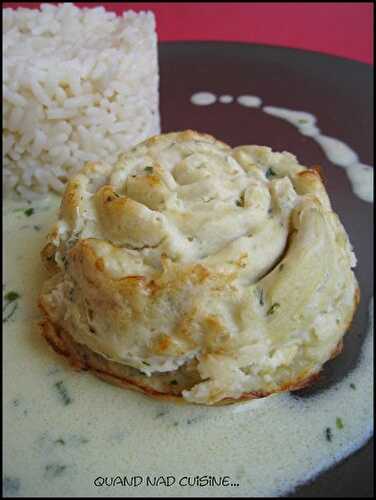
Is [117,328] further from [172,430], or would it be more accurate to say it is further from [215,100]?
[215,100]

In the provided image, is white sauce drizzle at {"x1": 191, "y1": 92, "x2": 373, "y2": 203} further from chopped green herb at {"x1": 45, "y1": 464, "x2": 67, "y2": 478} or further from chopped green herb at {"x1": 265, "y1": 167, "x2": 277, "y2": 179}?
chopped green herb at {"x1": 45, "y1": 464, "x2": 67, "y2": 478}

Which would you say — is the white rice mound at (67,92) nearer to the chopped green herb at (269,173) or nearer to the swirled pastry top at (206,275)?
the swirled pastry top at (206,275)

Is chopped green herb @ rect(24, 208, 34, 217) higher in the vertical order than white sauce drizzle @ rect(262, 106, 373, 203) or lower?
lower

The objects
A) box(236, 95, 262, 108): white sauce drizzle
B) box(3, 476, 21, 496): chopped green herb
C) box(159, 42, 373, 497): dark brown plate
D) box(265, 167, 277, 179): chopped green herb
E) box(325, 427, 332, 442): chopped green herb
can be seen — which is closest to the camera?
box(3, 476, 21, 496): chopped green herb

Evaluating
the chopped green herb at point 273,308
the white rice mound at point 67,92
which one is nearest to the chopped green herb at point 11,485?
the chopped green herb at point 273,308

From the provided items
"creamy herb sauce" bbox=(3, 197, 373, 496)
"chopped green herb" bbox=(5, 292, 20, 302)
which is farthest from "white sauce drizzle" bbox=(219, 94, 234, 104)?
"creamy herb sauce" bbox=(3, 197, 373, 496)

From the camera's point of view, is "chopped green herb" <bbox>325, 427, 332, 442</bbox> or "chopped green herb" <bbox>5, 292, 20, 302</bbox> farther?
"chopped green herb" <bbox>5, 292, 20, 302</bbox>
